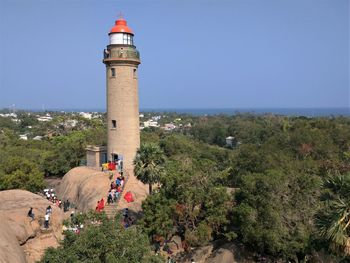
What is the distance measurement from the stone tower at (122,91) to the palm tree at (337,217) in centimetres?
1870

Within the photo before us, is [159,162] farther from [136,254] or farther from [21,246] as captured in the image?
[136,254]

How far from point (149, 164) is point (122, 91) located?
8743 mm

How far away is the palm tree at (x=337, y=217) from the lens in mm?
11552

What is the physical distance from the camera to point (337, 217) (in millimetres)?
11875

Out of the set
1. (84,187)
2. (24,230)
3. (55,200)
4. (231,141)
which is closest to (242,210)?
(24,230)

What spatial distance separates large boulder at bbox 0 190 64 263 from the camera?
15953mm

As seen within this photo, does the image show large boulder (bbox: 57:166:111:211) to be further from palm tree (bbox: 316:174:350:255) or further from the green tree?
palm tree (bbox: 316:174:350:255)

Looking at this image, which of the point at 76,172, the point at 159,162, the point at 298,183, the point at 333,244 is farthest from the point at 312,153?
the point at 333,244

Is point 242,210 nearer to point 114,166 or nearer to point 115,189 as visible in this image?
point 115,189

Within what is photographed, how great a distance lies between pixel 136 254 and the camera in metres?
12.5

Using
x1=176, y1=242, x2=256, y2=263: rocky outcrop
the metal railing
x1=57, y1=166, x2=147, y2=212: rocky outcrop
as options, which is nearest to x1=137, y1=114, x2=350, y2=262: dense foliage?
x1=176, y1=242, x2=256, y2=263: rocky outcrop

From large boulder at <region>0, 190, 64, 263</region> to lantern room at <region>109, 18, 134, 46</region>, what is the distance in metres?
13.8

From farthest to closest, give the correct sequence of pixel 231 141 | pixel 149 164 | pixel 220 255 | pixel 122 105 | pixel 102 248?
pixel 231 141, pixel 122 105, pixel 149 164, pixel 220 255, pixel 102 248

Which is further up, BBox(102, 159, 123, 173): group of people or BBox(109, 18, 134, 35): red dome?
BBox(109, 18, 134, 35): red dome
